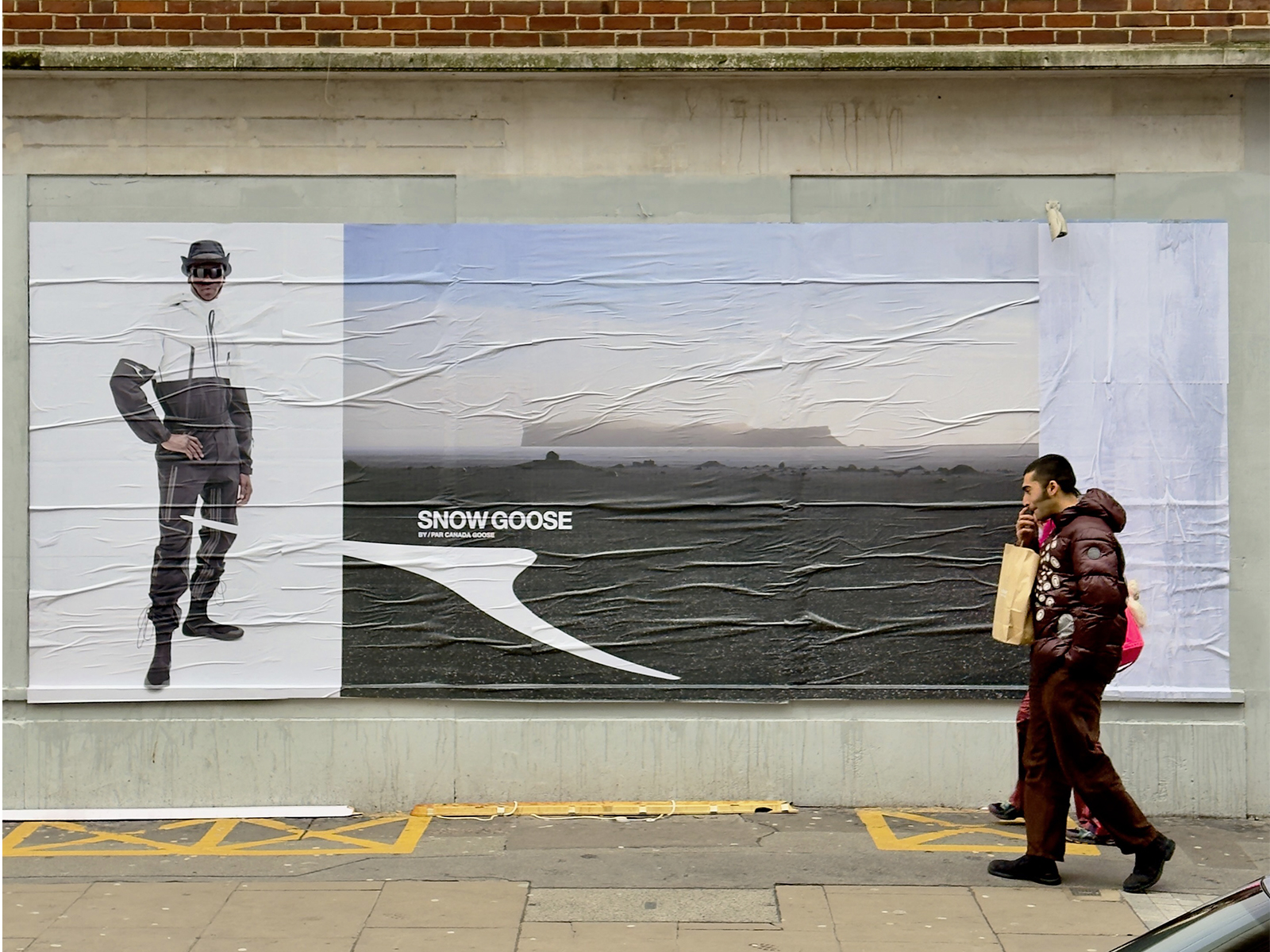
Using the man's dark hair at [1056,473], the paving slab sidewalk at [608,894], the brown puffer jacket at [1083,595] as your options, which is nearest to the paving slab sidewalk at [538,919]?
the paving slab sidewalk at [608,894]

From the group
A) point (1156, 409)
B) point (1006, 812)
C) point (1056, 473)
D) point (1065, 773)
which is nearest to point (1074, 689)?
point (1065, 773)

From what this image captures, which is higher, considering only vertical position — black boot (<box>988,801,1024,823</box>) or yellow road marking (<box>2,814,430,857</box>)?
black boot (<box>988,801,1024,823</box>)

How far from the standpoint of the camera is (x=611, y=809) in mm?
7344

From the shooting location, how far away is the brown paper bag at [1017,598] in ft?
20.1

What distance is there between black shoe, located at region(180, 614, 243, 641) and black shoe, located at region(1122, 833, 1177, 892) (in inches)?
193

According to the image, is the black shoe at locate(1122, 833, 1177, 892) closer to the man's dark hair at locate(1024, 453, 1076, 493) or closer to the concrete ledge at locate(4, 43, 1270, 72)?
the man's dark hair at locate(1024, 453, 1076, 493)

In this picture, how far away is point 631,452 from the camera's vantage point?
24.5 ft

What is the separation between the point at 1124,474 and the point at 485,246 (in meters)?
3.86

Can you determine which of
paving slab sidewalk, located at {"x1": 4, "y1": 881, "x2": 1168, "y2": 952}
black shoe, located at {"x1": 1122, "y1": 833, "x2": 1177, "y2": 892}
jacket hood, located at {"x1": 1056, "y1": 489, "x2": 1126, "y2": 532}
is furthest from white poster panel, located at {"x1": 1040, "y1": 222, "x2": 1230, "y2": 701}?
paving slab sidewalk, located at {"x1": 4, "y1": 881, "x2": 1168, "y2": 952}

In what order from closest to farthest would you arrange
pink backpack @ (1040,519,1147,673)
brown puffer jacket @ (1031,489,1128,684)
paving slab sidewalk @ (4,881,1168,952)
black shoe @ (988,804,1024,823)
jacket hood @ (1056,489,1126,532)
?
paving slab sidewalk @ (4,881,1168,952) → brown puffer jacket @ (1031,489,1128,684) → jacket hood @ (1056,489,1126,532) → pink backpack @ (1040,519,1147,673) → black shoe @ (988,804,1024,823)

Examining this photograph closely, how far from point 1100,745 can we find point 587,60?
456 centimetres

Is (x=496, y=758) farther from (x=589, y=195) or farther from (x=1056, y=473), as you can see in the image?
(x=1056, y=473)

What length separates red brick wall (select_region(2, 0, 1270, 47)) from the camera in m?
7.37

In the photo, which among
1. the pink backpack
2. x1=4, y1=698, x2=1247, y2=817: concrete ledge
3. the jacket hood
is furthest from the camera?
x1=4, y1=698, x2=1247, y2=817: concrete ledge
